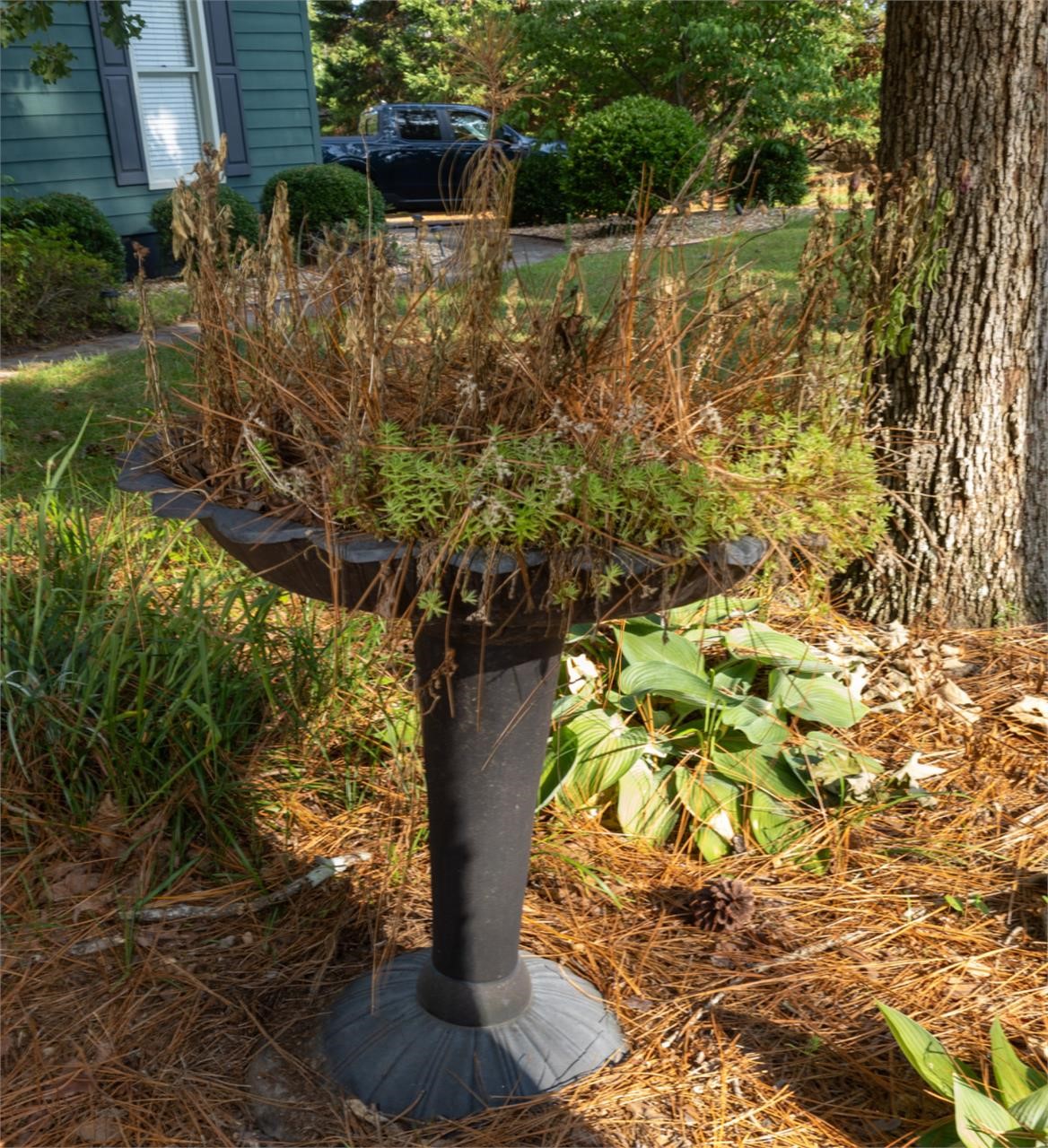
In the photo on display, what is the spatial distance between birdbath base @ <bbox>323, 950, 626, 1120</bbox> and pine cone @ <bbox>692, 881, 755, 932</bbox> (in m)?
0.32

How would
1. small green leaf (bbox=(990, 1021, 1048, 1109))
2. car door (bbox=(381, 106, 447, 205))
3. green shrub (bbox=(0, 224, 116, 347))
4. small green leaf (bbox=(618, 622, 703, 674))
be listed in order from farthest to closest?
car door (bbox=(381, 106, 447, 205)) < green shrub (bbox=(0, 224, 116, 347)) < small green leaf (bbox=(618, 622, 703, 674)) < small green leaf (bbox=(990, 1021, 1048, 1109))

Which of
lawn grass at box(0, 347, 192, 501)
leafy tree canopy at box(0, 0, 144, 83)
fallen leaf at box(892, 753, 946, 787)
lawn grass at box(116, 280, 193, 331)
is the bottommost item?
fallen leaf at box(892, 753, 946, 787)

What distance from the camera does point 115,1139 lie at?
185 cm

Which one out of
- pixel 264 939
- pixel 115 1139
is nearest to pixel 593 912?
pixel 264 939

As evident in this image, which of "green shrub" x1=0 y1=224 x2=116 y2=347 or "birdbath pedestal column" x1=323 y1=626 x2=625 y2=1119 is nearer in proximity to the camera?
"birdbath pedestal column" x1=323 y1=626 x2=625 y2=1119

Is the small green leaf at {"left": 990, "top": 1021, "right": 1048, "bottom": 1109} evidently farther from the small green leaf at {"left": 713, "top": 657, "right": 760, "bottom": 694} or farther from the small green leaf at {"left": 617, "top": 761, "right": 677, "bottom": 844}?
the small green leaf at {"left": 713, "top": 657, "right": 760, "bottom": 694}

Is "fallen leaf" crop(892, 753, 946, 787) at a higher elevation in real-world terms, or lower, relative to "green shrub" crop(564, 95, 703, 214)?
lower

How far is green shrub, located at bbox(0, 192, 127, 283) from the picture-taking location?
8.53 m

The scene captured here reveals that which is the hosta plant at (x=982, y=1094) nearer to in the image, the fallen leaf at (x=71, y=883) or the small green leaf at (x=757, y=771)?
the small green leaf at (x=757, y=771)

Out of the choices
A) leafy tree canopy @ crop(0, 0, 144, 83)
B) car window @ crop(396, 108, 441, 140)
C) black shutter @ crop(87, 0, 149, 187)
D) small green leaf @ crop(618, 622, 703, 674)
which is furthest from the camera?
car window @ crop(396, 108, 441, 140)

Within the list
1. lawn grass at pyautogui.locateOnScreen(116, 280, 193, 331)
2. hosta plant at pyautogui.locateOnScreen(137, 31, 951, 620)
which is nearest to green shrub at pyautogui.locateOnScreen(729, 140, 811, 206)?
lawn grass at pyautogui.locateOnScreen(116, 280, 193, 331)

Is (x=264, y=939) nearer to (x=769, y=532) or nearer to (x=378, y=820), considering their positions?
(x=378, y=820)

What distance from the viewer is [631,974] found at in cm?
223

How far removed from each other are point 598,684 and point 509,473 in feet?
4.89
